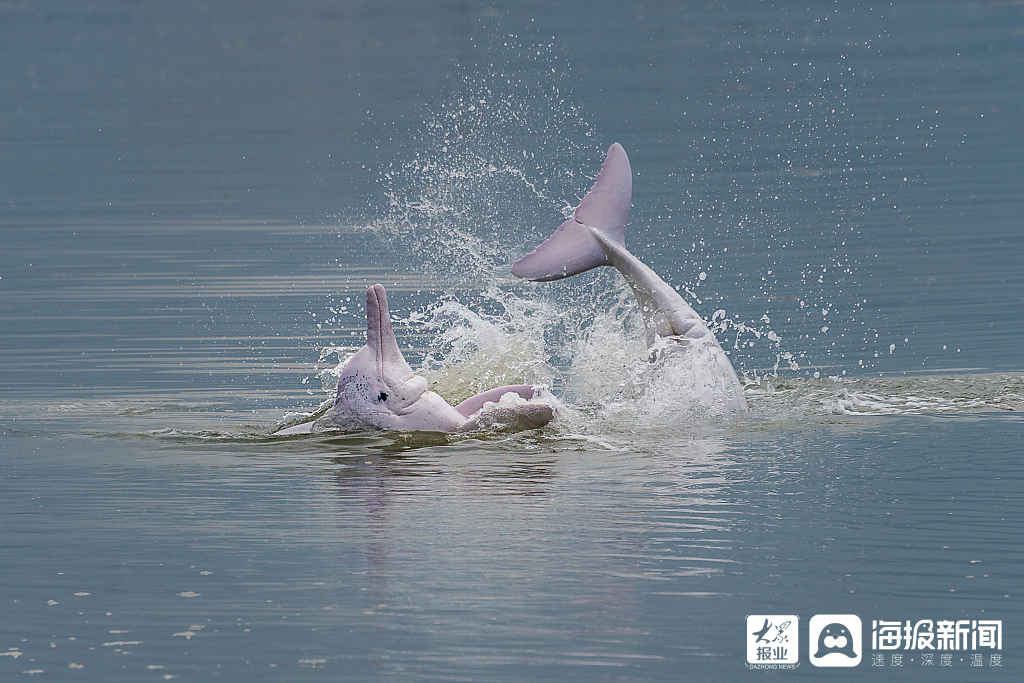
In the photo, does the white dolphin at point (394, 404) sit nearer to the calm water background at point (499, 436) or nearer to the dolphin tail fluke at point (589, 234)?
the calm water background at point (499, 436)

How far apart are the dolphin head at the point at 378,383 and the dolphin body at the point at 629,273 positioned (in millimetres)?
2068

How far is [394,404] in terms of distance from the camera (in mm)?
14766

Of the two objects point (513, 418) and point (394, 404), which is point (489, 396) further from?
point (394, 404)

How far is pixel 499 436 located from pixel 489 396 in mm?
563

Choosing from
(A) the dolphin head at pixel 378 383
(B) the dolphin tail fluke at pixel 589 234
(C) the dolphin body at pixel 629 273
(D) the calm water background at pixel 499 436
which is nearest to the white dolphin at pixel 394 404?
(A) the dolphin head at pixel 378 383

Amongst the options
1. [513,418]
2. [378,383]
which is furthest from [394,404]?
[513,418]

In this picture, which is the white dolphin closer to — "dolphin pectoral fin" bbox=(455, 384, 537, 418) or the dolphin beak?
the dolphin beak

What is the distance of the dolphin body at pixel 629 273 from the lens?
51.3 feet

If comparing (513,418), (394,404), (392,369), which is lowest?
(513,418)

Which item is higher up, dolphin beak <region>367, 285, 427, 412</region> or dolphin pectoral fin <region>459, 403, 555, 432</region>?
dolphin beak <region>367, 285, 427, 412</region>

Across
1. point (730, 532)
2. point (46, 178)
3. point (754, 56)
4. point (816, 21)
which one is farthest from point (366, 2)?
point (730, 532)

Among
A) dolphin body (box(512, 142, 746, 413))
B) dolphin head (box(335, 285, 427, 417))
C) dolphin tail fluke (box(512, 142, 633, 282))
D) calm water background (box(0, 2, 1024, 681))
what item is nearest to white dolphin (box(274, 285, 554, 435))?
dolphin head (box(335, 285, 427, 417))

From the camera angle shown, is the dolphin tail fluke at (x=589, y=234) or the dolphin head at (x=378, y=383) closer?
the dolphin head at (x=378, y=383)

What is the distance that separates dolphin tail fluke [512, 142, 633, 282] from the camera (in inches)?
648
